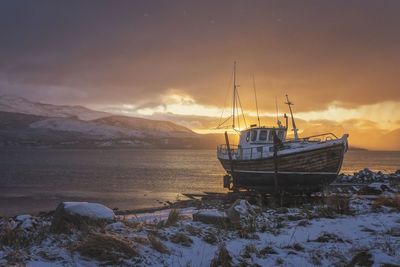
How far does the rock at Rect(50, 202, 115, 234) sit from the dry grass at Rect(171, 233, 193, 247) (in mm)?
1831

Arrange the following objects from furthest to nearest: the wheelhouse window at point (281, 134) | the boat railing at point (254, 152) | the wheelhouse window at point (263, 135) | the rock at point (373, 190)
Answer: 1. the wheelhouse window at point (281, 134)
2. the wheelhouse window at point (263, 135)
3. the boat railing at point (254, 152)
4. the rock at point (373, 190)

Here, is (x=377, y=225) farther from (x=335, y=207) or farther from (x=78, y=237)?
(x=78, y=237)

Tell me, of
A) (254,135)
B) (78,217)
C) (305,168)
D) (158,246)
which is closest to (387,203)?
(305,168)

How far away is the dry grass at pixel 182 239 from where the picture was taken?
19.5 feet

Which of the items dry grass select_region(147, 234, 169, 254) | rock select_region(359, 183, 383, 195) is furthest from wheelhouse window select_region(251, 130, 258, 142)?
dry grass select_region(147, 234, 169, 254)

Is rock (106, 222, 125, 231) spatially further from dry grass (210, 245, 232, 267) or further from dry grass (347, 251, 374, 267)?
dry grass (347, 251, 374, 267)

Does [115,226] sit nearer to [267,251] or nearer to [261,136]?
[267,251]

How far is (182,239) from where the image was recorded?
6098mm

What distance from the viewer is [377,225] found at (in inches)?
289

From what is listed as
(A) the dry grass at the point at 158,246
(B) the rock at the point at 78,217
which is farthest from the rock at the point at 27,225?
(A) the dry grass at the point at 158,246

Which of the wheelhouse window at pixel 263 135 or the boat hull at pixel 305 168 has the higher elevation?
the wheelhouse window at pixel 263 135

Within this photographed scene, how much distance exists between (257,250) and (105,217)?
404 cm

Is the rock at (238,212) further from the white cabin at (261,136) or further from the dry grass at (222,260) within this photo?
the white cabin at (261,136)

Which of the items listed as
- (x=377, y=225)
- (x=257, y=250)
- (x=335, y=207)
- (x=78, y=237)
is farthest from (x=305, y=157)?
(x=78, y=237)
